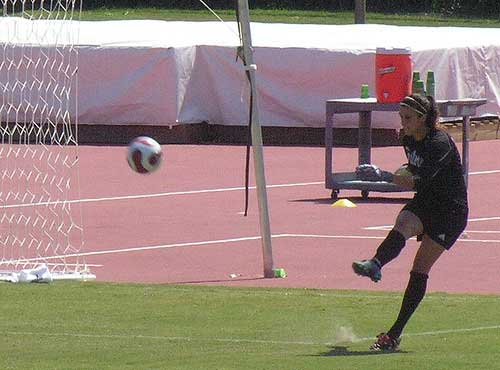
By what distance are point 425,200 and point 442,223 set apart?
0.20 meters

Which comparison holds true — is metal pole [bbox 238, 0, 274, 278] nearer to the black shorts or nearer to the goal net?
the goal net

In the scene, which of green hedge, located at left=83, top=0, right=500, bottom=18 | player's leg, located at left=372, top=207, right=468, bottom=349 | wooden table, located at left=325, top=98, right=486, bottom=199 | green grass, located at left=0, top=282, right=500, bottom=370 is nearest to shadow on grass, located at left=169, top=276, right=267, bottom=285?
green grass, located at left=0, top=282, right=500, bottom=370

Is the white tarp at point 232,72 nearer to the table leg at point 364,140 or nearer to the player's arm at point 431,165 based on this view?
the table leg at point 364,140

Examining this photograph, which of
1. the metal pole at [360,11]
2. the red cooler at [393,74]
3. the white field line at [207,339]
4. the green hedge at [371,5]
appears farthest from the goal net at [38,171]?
the green hedge at [371,5]

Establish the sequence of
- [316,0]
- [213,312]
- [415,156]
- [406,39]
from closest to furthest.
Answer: [415,156] → [213,312] → [406,39] → [316,0]

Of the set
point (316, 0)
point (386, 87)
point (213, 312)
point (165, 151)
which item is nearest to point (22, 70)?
point (165, 151)

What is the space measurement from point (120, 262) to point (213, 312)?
3.41 metres

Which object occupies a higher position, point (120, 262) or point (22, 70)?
point (22, 70)

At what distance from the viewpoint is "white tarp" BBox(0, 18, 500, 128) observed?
28.6m

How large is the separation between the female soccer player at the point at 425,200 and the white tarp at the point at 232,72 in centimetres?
1714

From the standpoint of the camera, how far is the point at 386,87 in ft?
68.7

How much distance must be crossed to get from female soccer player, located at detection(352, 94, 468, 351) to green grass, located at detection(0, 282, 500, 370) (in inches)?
21.6

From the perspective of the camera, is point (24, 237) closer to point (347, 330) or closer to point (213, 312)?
point (213, 312)

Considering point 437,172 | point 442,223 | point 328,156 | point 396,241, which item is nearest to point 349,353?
point 396,241
